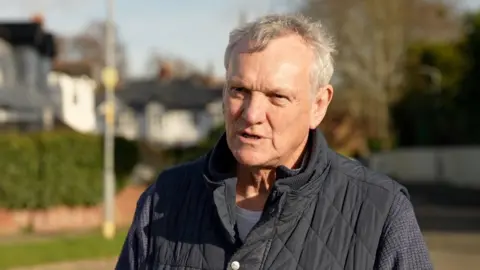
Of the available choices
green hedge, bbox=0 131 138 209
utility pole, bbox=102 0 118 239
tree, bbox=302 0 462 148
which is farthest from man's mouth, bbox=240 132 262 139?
tree, bbox=302 0 462 148

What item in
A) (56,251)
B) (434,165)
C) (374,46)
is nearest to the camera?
(56,251)

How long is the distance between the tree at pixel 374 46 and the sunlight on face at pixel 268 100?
44632 millimetres

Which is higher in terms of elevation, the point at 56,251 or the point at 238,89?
the point at 238,89

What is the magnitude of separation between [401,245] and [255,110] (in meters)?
0.57

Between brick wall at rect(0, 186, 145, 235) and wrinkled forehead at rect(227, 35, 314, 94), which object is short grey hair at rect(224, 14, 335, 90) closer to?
wrinkled forehead at rect(227, 35, 314, 94)

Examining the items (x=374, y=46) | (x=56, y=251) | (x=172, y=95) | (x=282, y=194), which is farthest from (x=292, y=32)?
(x=172, y=95)

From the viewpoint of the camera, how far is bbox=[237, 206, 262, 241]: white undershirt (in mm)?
3004

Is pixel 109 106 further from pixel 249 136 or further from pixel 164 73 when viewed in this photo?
pixel 164 73

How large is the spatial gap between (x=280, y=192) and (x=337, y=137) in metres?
31.9

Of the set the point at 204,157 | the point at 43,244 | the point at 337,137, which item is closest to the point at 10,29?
the point at 337,137

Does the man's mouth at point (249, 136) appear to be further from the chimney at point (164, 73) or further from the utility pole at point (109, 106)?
the chimney at point (164, 73)

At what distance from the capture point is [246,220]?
3027 millimetres

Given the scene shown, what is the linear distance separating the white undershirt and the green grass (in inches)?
540

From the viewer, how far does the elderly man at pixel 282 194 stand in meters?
2.88
